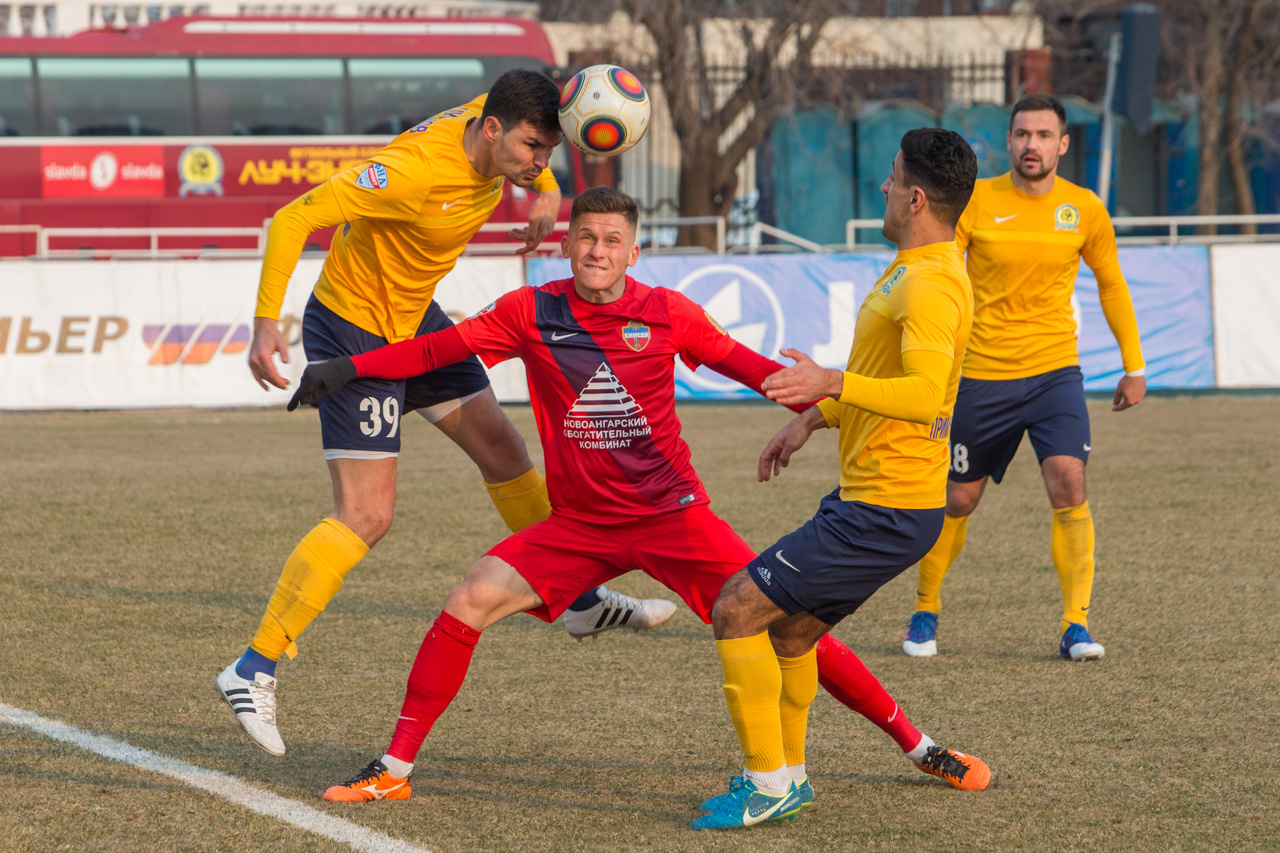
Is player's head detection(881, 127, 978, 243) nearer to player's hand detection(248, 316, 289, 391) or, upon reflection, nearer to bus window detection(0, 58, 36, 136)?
player's hand detection(248, 316, 289, 391)

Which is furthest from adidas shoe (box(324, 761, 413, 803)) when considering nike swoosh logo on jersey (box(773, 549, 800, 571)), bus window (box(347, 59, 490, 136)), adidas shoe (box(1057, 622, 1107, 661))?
bus window (box(347, 59, 490, 136))

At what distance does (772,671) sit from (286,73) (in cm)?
2048

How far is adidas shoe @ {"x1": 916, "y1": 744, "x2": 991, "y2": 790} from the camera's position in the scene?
4.22 meters

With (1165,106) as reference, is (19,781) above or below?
below

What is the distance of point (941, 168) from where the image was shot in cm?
390

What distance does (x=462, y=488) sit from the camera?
10.4m

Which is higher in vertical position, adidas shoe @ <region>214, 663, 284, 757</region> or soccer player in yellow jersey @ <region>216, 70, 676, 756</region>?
soccer player in yellow jersey @ <region>216, 70, 676, 756</region>

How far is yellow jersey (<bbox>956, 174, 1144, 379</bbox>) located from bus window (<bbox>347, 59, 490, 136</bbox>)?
17539mm

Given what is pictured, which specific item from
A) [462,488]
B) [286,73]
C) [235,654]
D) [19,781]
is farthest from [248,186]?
[19,781]

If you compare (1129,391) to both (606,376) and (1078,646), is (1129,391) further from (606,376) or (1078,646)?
(606,376)

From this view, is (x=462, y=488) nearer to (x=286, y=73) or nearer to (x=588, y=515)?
(x=588, y=515)

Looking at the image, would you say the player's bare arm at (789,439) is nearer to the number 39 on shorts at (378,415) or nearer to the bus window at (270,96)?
the number 39 on shorts at (378,415)

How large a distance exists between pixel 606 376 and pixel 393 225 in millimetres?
1227

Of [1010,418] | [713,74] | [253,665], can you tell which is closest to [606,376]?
[253,665]
